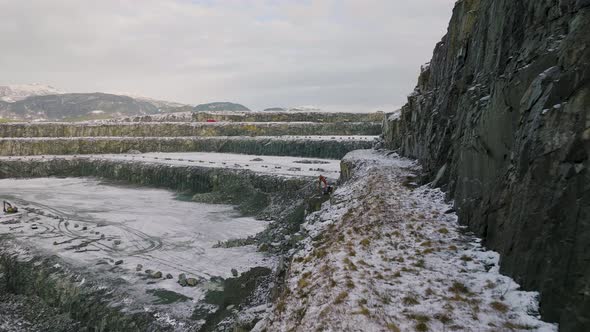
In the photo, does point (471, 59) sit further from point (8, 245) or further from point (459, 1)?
point (8, 245)

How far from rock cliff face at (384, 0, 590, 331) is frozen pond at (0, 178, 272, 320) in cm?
1140

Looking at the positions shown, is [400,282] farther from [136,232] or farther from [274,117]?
[274,117]

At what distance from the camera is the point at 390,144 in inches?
1225

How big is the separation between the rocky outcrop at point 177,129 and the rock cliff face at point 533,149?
1839 inches

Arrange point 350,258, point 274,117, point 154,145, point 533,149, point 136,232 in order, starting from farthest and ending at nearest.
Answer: point 274,117 < point 154,145 < point 136,232 < point 350,258 < point 533,149

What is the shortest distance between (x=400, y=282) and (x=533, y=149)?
334cm

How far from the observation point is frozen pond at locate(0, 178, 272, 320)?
685 inches

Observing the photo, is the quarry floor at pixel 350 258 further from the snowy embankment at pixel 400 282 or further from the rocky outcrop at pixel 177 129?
the rocky outcrop at pixel 177 129

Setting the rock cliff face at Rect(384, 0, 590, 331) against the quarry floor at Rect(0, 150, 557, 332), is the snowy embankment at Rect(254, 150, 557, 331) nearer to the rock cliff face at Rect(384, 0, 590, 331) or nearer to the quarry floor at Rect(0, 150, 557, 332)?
the quarry floor at Rect(0, 150, 557, 332)

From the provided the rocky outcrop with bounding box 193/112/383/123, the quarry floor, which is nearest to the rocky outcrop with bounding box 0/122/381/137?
the rocky outcrop with bounding box 193/112/383/123

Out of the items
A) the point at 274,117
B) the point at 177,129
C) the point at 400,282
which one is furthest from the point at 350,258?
the point at 274,117

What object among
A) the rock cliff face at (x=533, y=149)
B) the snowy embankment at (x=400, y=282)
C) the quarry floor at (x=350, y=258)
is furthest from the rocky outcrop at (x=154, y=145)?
the snowy embankment at (x=400, y=282)

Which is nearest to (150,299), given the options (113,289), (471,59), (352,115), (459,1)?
(113,289)

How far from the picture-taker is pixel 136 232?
23.3m
